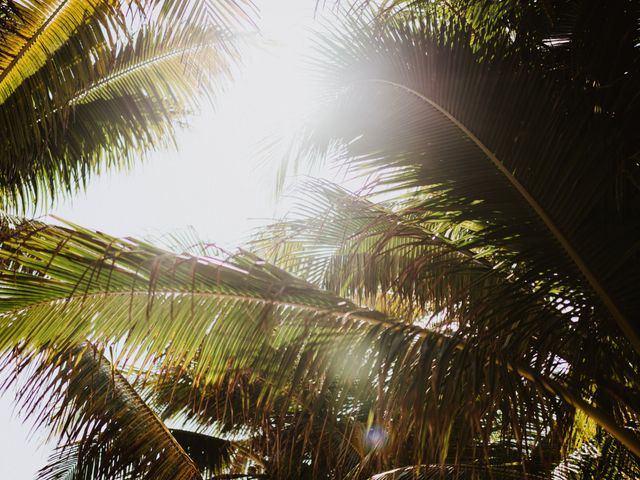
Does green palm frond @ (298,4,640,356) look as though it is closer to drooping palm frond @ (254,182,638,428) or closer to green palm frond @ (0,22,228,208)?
drooping palm frond @ (254,182,638,428)

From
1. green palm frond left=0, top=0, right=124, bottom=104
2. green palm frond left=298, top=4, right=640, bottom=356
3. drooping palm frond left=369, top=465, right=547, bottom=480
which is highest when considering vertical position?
green palm frond left=0, top=0, right=124, bottom=104

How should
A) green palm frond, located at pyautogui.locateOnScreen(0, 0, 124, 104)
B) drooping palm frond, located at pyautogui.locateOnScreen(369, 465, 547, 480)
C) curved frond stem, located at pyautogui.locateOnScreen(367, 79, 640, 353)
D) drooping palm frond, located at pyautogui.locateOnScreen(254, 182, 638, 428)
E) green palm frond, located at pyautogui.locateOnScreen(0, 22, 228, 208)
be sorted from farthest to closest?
green palm frond, located at pyautogui.locateOnScreen(0, 22, 228, 208)
green palm frond, located at pyautogui.locateOnScreen(0, 0, 124, 104)
drooping palm frond, located at pyautogui.locateOnScreen(369, 465, 547, 480)
drooping palm frond, located at pyautogui.locateOnScreen(254, 182, 638, 428)
curved frond stem, located at pyautogui.locateOnScreen(367, 79, 640, 353)

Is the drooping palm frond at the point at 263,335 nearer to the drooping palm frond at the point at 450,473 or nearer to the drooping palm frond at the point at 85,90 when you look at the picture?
the drooping palm frond at the point at 450,473

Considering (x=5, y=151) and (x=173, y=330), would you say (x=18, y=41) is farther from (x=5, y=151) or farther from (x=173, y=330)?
(x=173, y=330)

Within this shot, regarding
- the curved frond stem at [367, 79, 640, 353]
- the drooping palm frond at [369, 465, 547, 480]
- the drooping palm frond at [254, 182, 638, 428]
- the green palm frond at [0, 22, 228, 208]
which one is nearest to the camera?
the curved frond stem at [367, 79, 640, 353]

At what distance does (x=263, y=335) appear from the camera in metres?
2.84

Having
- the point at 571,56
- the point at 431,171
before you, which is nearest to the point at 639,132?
the point at 571,56

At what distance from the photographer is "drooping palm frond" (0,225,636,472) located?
244 cm

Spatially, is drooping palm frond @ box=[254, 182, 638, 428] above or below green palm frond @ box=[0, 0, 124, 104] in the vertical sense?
below

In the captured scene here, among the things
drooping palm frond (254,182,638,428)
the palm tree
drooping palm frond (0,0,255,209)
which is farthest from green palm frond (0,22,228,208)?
the palm tree

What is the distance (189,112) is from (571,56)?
3465mm

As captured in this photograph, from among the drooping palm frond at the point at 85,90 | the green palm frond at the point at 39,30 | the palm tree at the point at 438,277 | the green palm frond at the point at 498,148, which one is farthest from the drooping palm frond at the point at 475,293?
the green palm frond at the point at 39,30

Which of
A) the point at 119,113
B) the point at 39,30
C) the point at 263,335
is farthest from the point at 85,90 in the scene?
the point at 263,335

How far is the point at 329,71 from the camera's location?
3121 millimetres
